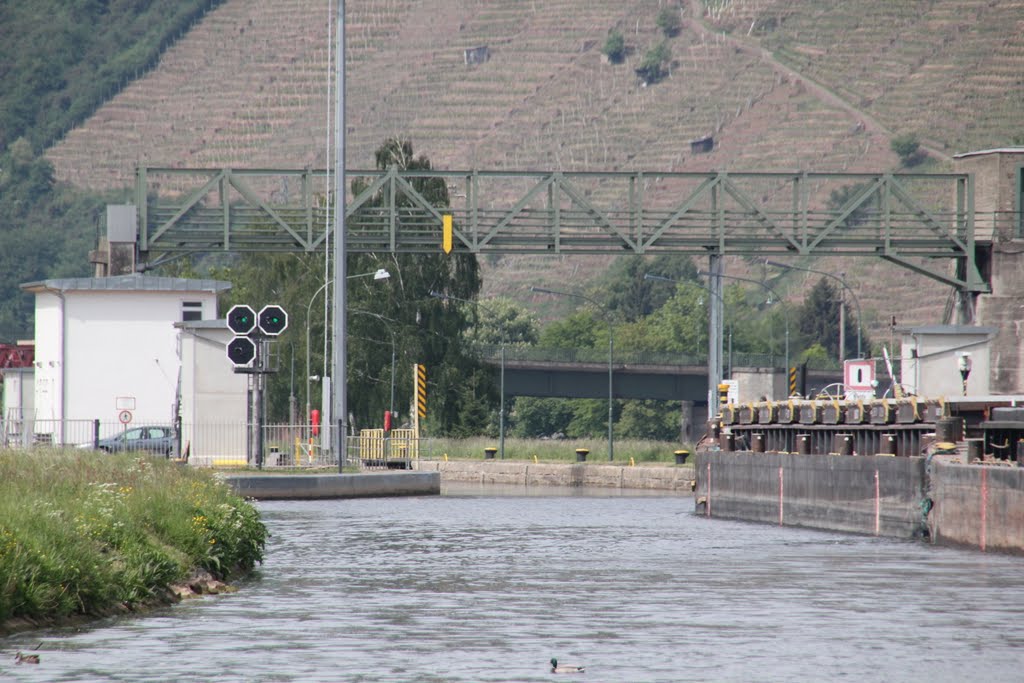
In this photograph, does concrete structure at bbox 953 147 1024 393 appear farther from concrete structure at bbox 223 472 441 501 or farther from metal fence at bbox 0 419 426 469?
metal fence at bbox 0 419 426 469

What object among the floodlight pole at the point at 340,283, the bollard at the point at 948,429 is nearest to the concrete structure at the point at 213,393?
the floodlight pole at the point at 340,283

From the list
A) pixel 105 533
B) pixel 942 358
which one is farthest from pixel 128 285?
pixel 105 533

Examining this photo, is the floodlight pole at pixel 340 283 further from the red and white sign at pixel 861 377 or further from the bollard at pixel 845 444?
the bollard at pixel 845 444

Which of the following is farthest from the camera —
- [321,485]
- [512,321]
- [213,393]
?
[512,321]

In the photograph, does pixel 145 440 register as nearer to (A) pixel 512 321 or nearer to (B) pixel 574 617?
(B) pixel 574 617

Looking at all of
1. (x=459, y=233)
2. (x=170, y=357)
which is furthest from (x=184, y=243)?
(x=459, y=233)

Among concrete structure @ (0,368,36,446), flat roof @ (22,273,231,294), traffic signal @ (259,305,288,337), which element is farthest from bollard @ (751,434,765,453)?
concrete structure @ (0,368,36,446)

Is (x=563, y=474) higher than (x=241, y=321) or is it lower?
lower

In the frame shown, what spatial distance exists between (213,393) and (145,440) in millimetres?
5440

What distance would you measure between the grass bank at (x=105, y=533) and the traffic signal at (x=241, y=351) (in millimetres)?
20387

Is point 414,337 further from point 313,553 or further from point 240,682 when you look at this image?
point 240,682

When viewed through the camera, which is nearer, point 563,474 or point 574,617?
point 574,617

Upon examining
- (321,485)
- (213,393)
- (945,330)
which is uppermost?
(945,330)

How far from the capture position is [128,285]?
232ft
